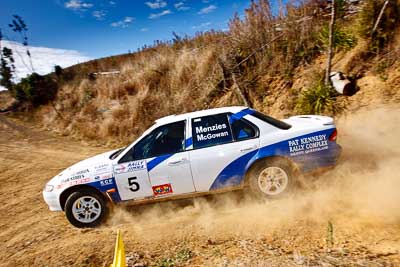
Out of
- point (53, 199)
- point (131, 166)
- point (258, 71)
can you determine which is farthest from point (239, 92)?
point (53, 199)

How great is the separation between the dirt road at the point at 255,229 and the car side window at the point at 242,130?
1.08m

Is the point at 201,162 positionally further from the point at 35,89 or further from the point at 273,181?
the point at 35,89

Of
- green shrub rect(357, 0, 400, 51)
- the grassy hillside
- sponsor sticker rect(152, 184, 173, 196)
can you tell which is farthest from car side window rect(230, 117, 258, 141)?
green shrub rect(357, 0, 400, 51)

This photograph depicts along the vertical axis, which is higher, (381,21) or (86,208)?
(381,21)

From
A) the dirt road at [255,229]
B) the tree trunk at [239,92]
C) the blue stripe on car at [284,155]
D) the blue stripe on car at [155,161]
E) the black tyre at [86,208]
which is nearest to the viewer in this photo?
the dirt road at [255,229]

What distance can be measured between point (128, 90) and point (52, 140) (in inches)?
154

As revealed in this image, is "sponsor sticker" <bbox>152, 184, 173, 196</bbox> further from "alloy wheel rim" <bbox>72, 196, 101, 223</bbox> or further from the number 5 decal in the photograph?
"alloy wheel rim" <bbox>72, 196, 101, 223</bbox>

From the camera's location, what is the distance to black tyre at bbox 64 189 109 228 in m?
4.75

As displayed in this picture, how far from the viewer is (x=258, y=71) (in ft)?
32.4

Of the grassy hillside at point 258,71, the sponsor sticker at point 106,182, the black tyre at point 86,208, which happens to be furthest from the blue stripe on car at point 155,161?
the grassy hillside at point 258,71

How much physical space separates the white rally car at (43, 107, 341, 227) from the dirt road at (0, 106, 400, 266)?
40cm

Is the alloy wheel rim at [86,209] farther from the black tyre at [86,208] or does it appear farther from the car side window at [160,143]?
the car side window at [160,143]

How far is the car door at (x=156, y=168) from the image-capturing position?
4.52 metres

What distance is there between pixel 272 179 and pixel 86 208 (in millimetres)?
3036
